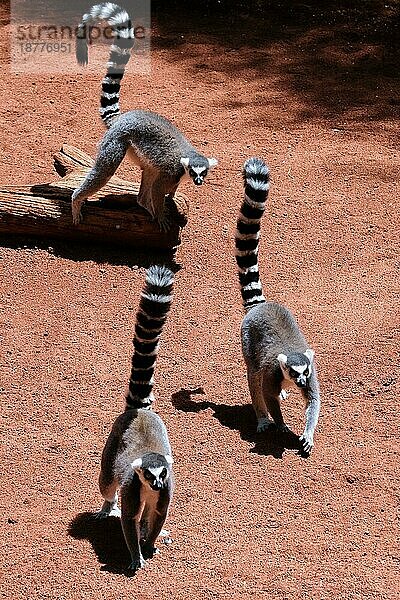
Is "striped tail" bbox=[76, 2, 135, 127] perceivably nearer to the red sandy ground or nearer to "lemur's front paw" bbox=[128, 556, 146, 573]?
the red sandy ground

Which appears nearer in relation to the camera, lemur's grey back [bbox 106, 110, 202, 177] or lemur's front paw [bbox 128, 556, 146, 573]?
lemur's front paw [bbox 128, 556, 146, 573]

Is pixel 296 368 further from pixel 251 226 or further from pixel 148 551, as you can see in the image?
pixel 148 551

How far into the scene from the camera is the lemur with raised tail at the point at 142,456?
5254 millimetres

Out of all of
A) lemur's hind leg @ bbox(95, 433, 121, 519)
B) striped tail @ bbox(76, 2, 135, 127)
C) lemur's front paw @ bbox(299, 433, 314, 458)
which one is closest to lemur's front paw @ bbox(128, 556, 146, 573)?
lemur's hind leg @ bbox(95, 433, 121, 519)

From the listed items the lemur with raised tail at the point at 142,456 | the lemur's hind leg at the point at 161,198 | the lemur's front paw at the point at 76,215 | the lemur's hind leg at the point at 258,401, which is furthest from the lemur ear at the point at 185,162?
the lemur with raised tail at the point at 142,456

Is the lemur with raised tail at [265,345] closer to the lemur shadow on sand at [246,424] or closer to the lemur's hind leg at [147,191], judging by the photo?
the lemur shadow on sand at [246,424]

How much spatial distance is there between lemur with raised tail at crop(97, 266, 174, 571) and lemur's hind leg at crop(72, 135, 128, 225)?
10.5 ft

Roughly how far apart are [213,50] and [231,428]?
8.36 meters

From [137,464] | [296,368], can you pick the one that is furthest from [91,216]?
[137,464]

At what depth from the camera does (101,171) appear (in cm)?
872

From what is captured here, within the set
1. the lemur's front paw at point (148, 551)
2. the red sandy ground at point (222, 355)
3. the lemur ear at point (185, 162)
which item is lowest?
the red sandy ground at point (222, 355)

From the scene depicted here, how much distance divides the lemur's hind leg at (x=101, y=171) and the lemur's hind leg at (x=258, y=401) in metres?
2.68

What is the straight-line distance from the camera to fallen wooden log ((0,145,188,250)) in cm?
874

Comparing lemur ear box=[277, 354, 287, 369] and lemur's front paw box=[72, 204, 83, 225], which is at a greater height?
lemur ear box=[277, 354, 287, 369]
